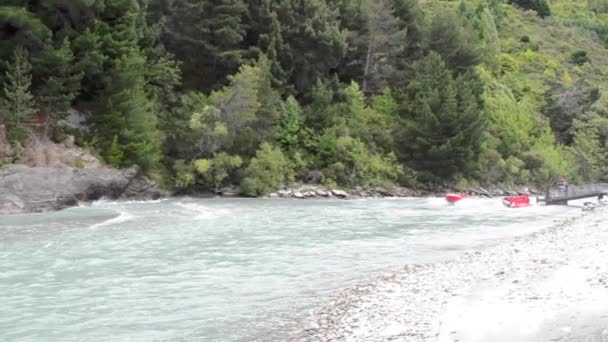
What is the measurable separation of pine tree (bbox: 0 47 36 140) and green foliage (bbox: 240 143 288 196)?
15.1 metres

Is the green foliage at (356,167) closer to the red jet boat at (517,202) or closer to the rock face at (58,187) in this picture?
the red jet boat at (517,202)

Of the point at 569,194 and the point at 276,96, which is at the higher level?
the point at 276,96

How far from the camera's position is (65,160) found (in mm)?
35562

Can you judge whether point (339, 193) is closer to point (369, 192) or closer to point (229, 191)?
point (369, 192)

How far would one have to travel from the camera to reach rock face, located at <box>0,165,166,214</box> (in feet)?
102

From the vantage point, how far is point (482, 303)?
506 inches

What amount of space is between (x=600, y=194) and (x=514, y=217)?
1487cm

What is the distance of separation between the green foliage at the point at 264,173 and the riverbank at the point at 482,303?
2617 centimetres

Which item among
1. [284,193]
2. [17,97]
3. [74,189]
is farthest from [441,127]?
[17,97]

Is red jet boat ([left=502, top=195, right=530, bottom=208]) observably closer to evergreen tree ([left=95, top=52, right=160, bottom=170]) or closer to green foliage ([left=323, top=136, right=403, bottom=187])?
green foliage ([left=323, top=136, right=403, bottom=187])

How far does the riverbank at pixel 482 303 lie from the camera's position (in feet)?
34.8

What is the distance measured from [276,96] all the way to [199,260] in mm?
30201

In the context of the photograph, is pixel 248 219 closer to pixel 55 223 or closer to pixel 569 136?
pixel 55 223

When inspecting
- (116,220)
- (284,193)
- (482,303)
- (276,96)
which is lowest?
(482,303)
